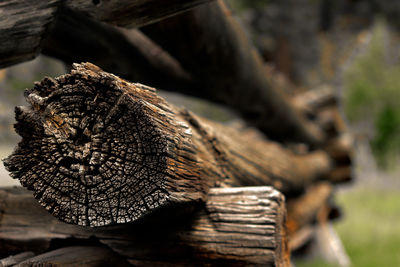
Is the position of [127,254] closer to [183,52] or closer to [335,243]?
[183,52]

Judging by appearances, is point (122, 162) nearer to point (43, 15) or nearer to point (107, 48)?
point (43, 15)

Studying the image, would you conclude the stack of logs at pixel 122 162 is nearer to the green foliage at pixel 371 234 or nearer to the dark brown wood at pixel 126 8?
the dark brown wood at pixel 126 8

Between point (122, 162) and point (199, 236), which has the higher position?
point (122, 162)

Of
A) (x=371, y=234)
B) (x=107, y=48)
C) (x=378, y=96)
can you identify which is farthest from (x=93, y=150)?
(x=378, y=96)

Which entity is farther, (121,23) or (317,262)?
(317,262)

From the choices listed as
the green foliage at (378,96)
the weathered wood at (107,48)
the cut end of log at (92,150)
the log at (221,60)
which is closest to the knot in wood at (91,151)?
the cut end of log at (92,150)

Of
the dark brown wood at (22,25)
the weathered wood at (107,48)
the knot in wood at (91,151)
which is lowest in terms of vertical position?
the knot in wood at (91,151)

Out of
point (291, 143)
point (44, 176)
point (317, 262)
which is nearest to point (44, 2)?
point (44, 176)
